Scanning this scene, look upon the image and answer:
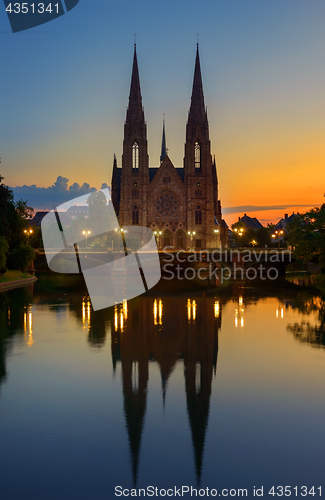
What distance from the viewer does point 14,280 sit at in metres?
47.6

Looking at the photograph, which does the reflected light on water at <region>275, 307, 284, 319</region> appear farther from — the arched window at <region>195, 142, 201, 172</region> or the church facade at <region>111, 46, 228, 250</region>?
the arched window at <region>195, 142, 201, 172</region>

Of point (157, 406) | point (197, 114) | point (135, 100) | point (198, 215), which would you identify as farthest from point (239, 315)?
point (135, 100)

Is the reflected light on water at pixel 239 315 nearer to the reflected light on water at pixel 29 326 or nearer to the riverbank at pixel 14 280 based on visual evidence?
the reflected light on water at pixel 29 326

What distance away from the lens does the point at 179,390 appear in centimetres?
1655

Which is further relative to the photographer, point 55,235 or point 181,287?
point 55,235

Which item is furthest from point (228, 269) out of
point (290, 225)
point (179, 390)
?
point (179, 390)

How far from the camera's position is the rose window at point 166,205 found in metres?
91.8

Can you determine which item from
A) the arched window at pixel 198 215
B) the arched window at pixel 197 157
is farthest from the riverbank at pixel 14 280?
the arched window at pixel 197 157

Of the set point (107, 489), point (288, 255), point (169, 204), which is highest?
point (169, 204)

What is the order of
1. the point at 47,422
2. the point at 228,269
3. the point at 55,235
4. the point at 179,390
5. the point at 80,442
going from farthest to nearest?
the point at 55,235
the point at 228,269
the point at 179,390
the point at 47,422
the point at 80,442

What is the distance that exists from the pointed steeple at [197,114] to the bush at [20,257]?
50522mm

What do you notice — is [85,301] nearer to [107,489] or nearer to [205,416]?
[205,416]

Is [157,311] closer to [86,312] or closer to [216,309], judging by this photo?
[216,309]

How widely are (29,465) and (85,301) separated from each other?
28.3 meters
